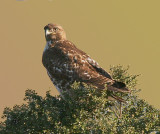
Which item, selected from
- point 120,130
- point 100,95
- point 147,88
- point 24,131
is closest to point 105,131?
point 120,130

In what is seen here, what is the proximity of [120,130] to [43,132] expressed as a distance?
2.99m

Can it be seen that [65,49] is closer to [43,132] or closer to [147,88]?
[43,132]

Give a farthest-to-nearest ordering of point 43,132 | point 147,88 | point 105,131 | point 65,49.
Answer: point 147,88 → point 65,49 → point 43,132 → point 105,131

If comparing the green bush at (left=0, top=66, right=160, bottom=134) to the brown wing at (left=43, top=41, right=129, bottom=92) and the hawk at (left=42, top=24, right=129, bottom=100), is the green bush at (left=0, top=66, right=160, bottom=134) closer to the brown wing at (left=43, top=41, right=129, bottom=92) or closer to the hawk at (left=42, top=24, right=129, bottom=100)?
the hawk at (left=42, top=24, right=129, bottom=100)

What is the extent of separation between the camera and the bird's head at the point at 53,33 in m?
19.5

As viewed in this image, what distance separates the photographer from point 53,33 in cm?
1969

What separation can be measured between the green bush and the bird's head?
476cm

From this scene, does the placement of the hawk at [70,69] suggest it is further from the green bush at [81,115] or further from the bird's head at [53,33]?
the green bush at [81,115]

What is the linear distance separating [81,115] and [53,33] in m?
7.07

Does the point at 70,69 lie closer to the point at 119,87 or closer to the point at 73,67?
the point at 73,67

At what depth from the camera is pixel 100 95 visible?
14914 millimetres

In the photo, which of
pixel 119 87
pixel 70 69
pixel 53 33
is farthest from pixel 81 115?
pixel 53 33

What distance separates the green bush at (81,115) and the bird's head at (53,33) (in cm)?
476

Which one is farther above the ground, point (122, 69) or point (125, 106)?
point (122, 69)
